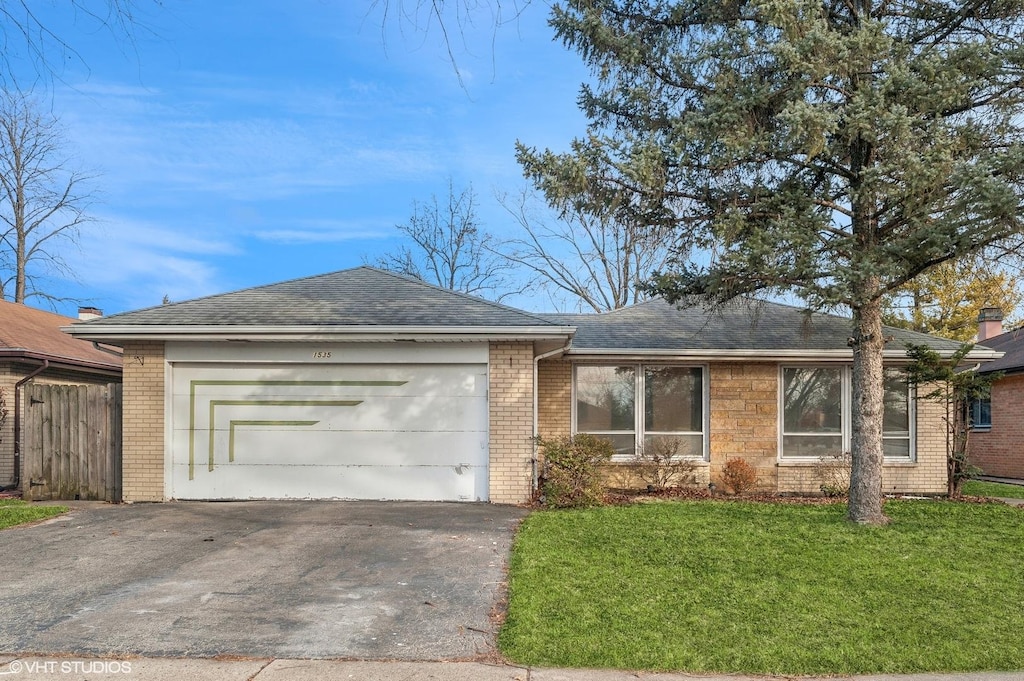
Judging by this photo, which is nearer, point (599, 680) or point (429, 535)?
point (599, 680)

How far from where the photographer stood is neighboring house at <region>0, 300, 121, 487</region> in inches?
543

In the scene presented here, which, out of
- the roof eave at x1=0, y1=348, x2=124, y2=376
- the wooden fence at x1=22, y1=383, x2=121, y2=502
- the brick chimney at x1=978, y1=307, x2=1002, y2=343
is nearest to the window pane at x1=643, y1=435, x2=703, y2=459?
the wooden fence at x1=22, y1=383, x2=121, y2=502

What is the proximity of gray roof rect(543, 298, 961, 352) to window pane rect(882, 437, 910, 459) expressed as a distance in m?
1.71

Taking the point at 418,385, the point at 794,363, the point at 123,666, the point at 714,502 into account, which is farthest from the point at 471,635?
the point at 794,363

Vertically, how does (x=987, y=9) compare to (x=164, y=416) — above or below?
above

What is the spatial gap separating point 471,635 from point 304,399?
6535 millimetres

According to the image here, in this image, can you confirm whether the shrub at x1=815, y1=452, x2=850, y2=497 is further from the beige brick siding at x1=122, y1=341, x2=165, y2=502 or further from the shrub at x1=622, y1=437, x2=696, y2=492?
the beige brick siding at x1=122, y1=341, x2=165, y2=502

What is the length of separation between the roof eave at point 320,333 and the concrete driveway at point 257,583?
2525mm

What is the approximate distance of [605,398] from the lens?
42.6 feet

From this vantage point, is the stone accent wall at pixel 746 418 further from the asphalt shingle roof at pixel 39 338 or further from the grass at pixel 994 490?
the asphalt shingle roof at pixel 39 338

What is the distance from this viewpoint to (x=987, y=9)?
946 cm

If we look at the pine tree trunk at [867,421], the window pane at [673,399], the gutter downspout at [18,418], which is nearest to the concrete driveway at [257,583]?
the window pane at [673,399]

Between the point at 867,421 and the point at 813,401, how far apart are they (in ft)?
11.6

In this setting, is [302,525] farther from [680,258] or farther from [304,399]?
[680,258]
